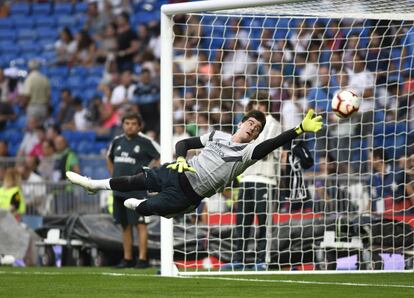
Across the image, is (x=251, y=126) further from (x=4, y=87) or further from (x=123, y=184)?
(x=4, y=87)

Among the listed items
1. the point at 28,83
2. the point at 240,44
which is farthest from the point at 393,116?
the point at 28,83

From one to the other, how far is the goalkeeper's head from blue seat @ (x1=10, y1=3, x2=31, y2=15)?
1701 cm

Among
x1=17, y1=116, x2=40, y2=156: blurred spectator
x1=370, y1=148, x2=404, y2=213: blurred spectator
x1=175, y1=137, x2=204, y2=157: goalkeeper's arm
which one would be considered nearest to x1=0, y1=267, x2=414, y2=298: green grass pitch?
x1=175, y1=137, x2=204, y2=157: goalkeeper's arm

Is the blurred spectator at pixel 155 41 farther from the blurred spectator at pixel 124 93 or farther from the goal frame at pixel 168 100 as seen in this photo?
the goal frame at pixel 168 100

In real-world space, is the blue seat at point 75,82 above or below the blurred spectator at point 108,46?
below

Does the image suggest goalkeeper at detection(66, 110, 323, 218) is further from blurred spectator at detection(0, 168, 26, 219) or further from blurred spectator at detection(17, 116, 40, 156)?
blurred spectator at detection(17, 116, 40, 156)

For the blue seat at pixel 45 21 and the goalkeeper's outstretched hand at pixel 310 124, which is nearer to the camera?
the goalkeeper's outstretched hand at pixel 310 124

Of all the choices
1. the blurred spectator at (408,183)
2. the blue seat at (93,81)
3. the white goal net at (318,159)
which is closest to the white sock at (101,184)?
the white goal net at (318,159)

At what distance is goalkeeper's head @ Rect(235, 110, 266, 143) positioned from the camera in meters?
10.4

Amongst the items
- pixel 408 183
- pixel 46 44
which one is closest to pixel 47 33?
pixel 46 44

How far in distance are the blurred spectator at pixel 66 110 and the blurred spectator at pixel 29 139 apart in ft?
1.66

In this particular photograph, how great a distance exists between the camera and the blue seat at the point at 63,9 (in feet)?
85.1

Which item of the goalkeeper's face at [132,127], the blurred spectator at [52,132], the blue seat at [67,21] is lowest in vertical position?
the goalkeeper's face at [132,127]

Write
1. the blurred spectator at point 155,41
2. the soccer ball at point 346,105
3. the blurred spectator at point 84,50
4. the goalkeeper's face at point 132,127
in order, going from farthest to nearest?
the blurred spectator at point 84,50, the blurred spectator at point 155,41, the goalkeeper's face at point 132,127, the soccer ball at point 346,105
